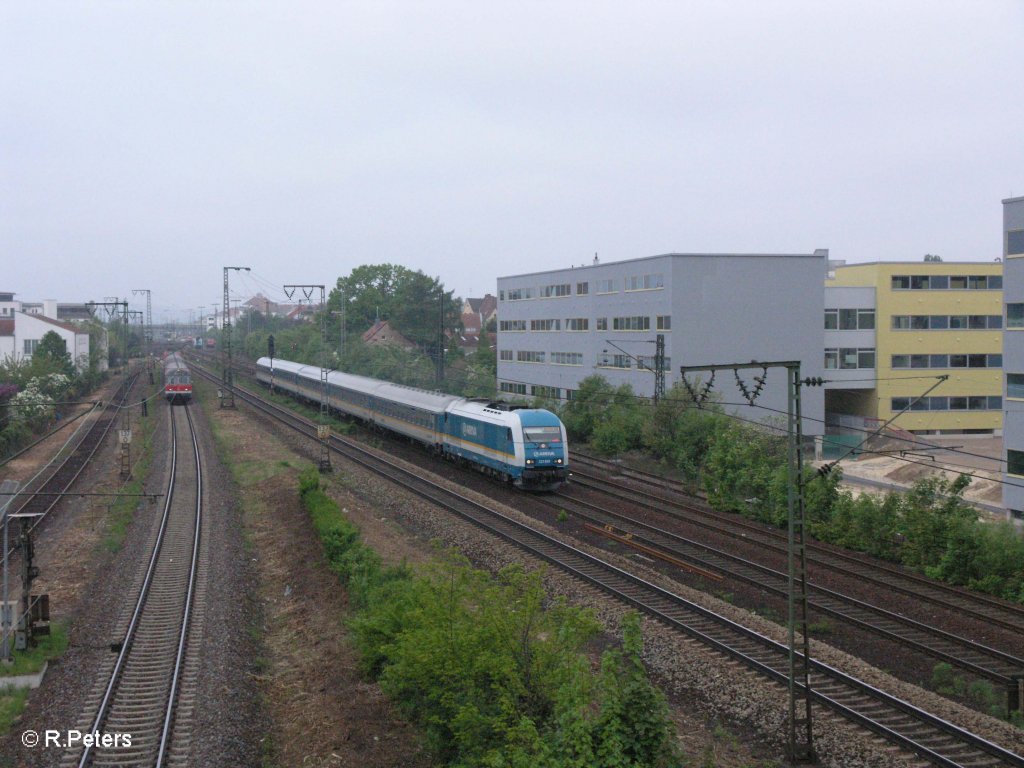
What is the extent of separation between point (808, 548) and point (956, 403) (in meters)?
31.9

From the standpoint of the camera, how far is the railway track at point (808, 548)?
17.5m

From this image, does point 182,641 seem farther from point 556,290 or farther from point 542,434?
point 556,290

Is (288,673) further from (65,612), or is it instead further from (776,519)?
(776,519)

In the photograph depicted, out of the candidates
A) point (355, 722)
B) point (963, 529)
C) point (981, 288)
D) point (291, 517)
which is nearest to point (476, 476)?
point (291, 517)

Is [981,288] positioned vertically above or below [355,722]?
above

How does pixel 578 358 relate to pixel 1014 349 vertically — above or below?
below

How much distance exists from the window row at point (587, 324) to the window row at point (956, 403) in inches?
600

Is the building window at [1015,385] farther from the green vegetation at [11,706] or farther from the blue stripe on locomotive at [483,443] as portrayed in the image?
the green vegetation at [11,706]

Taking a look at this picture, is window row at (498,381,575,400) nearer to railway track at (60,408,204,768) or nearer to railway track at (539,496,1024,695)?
railway track at (539,496,1024,695)

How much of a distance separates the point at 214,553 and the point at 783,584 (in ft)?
45.2

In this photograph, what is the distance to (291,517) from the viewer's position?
2627cm

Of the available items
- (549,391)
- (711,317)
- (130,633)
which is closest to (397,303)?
(549,391)

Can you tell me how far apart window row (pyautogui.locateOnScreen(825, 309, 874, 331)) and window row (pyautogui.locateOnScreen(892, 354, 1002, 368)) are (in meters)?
2.51

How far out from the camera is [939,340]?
161 feet
